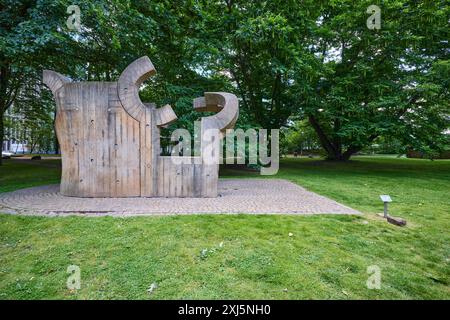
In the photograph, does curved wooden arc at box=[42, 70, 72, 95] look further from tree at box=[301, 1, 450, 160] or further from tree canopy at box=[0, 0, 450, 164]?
tree at box=[301, 1, 450, 160]

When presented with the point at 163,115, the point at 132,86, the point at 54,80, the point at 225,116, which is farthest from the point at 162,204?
the point at 54,80

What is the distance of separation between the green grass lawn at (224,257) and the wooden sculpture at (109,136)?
2213 mm

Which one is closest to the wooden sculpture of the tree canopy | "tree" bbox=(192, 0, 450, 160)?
the tree canopy

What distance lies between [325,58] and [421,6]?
17.7 feet

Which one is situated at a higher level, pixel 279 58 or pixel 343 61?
pixel 343 61

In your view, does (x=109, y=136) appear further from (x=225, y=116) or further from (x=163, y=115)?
(x=225, y=116)

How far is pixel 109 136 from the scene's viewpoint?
7.05 m

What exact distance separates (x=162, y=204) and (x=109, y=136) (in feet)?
8.60

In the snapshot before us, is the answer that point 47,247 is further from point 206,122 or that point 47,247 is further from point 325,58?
point 325,58

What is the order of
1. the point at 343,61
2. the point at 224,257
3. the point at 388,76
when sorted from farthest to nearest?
1. the point at 343,61
2. the point at 388,76
3. the point at 224,257

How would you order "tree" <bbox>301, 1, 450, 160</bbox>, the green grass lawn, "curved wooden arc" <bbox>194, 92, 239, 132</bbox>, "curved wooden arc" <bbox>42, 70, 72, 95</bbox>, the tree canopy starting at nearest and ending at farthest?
the green grass lawn, "curved wooden arc" <bbox>42, 70, 72, 95</bbox>, "curved wooden arc" <bbox>194, 92, 239, 132</bbox>, the tree canopy, "tree" <bbox>301, 1, 450, 160</bbox>

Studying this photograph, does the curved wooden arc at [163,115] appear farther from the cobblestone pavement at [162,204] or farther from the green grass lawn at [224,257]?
the green grass lawn at [224,257]

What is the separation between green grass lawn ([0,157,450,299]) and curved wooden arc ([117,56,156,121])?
332cm

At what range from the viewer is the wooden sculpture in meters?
7.00
